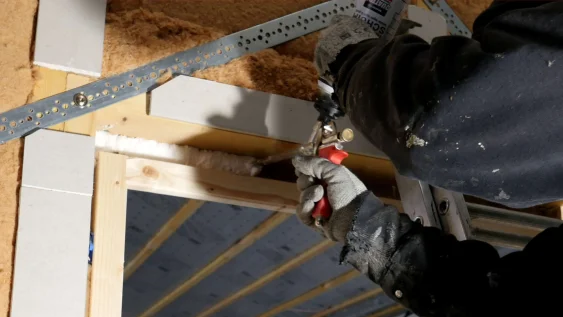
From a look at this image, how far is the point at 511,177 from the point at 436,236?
15.5 inches

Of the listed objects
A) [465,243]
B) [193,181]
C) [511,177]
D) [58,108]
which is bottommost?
[465,243]

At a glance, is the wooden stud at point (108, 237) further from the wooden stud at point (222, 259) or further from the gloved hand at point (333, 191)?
the wooden stud at point (222, 259)

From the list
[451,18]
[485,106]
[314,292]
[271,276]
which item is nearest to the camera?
[485,106]

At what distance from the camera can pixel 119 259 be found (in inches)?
57.6

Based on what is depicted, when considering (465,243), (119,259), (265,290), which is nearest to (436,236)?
(465,243)

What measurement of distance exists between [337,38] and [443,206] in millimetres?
489

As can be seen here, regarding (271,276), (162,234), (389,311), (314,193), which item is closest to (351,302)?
(389,311)

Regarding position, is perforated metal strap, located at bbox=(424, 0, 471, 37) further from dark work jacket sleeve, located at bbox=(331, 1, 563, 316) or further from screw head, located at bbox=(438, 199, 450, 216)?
dark work jacket sleeve, located at bbox=(331, 1, 563, 316)

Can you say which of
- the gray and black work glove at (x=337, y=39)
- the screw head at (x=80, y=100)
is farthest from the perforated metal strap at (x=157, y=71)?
the gray and black work glove at (x=337, y=39)

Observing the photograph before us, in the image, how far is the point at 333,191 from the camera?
1.38 metres

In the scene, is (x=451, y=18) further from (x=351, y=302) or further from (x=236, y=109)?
(x=351, y=302)

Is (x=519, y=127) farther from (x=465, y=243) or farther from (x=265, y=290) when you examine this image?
(x=265, y=290)

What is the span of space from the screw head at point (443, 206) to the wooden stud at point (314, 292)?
1.02m

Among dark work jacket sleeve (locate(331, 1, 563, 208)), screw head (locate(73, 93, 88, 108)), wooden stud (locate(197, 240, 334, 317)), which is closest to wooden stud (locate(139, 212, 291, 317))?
wooden stud (locate(197, 240, 334, 317))
